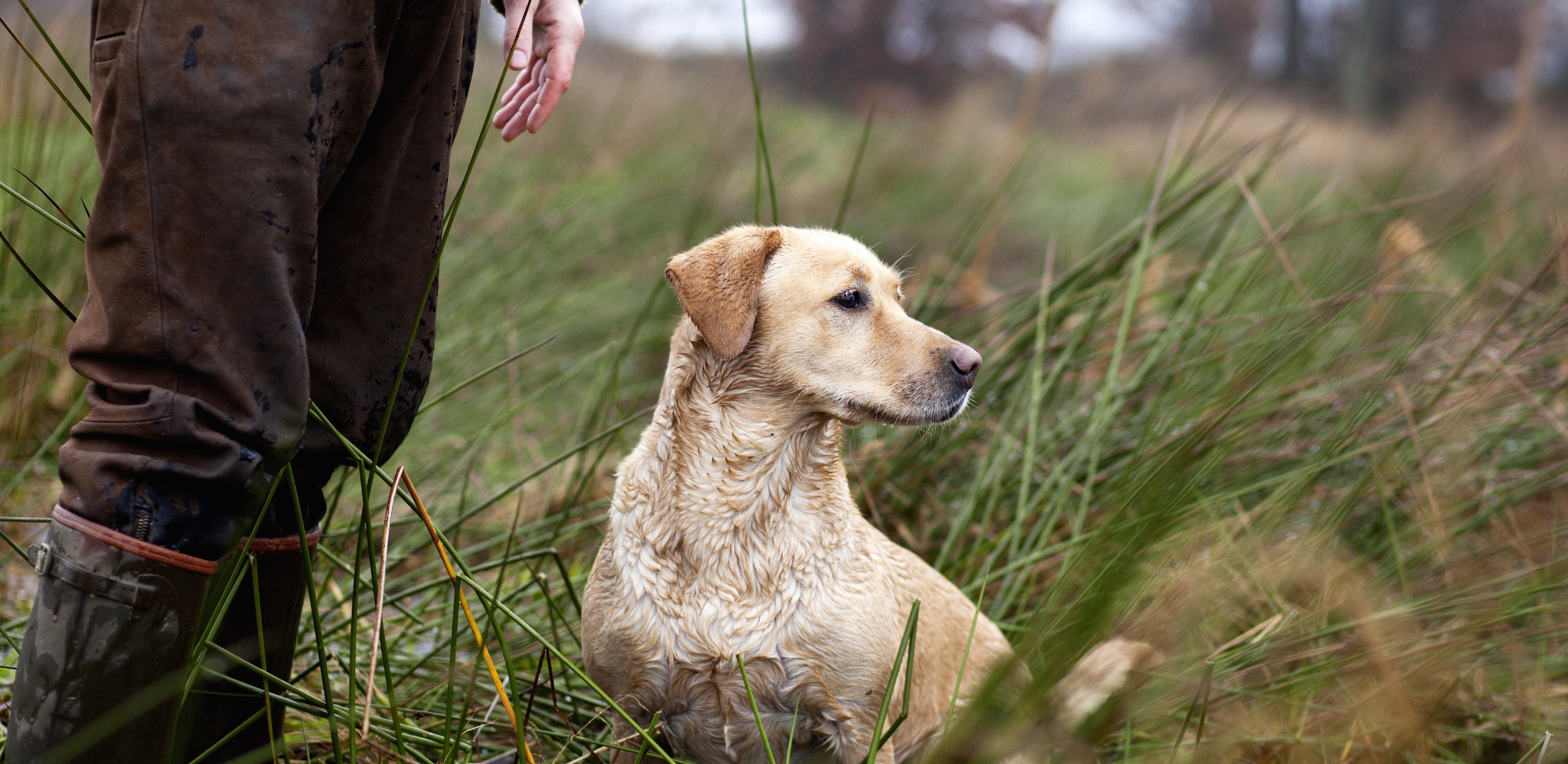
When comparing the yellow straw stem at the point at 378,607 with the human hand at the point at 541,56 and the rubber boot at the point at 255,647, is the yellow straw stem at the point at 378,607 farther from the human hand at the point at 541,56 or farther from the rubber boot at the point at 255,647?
the human hand at the point at 541,56

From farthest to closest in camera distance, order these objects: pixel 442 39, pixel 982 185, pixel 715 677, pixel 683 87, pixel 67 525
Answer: pixel 683 87, pixel 982 185, pixel 715 677, pixel 442 39, pixel 67 525

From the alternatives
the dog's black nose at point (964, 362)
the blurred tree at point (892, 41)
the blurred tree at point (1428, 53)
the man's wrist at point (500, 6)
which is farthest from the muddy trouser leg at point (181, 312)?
the blurred tree at point (1428, 53)

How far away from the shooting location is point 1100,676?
5.11 feet

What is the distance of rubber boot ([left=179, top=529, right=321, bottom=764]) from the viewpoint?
1647 millimetres

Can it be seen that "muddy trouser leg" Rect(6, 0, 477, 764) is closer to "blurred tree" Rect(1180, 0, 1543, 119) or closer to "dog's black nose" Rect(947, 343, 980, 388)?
"dog's black nose" Rect(947, 343, 980, 388)

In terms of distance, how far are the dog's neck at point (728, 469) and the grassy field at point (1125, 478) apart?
21cm

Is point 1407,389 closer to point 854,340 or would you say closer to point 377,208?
point 854,340

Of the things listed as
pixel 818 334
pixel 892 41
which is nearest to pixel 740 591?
pixel 818 334

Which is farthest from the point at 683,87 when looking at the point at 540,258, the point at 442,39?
the point at 442,39

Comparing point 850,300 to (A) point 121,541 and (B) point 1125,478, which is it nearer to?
(B) point 1125,478

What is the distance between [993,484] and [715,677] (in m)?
1.25

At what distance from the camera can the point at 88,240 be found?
1.41 m

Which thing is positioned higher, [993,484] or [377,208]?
[377,208]

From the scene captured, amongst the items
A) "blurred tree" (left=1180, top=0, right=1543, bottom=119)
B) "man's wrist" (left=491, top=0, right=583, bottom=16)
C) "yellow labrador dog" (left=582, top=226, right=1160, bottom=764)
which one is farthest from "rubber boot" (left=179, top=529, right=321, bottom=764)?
"blurred tree" (left=1180, top=0, right=1543, bottom=119)
